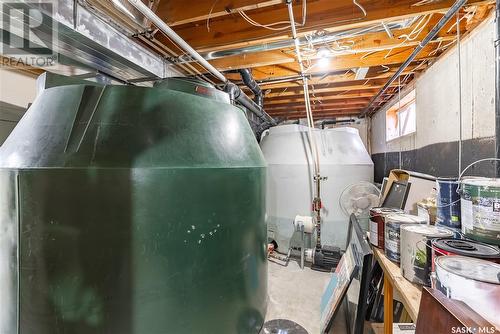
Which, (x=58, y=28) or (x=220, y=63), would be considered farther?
(x=220, y=63)

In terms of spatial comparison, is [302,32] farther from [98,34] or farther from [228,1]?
[98,34]

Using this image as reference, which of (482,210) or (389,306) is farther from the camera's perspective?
(389,306)

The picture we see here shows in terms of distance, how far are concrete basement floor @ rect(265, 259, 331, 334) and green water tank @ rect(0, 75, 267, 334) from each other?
1083mm

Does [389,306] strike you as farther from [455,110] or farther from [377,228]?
[455,110]

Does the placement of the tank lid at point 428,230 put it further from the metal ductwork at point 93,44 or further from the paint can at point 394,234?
the metal ductwork at point 93,44

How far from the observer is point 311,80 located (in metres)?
3.14

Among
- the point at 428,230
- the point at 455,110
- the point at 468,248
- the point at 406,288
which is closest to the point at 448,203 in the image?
the point at 428,230

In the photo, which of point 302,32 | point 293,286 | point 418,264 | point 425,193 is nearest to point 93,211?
point 418,264

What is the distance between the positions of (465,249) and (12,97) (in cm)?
247

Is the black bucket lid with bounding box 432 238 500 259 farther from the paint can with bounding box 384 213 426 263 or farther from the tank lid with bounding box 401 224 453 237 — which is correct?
the paint can with bounding box 384 213 426 263

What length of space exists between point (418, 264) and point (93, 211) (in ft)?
4.03

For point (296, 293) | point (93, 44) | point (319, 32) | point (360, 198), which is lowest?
point (296, 293)

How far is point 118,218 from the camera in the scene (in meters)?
0.81

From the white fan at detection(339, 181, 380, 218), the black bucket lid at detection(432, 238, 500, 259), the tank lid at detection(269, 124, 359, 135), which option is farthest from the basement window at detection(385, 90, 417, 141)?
the black bucket lid at detection(432, 238, 500, 259)
